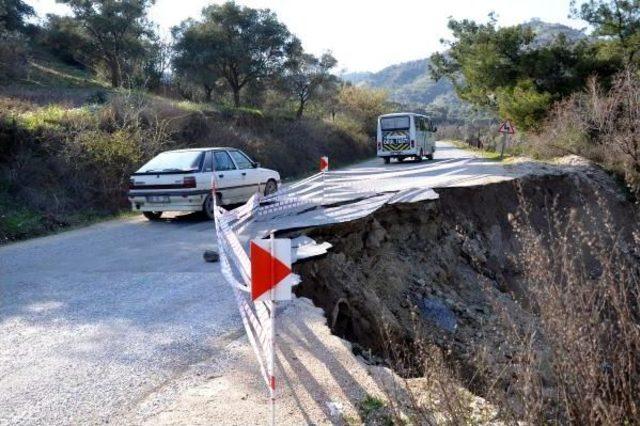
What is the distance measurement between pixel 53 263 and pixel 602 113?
61.2ft

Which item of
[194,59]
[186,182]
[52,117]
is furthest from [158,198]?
[194,59]

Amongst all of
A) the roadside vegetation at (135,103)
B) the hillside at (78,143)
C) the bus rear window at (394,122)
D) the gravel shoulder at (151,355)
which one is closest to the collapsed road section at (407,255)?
the gravel shoulder at (151,355)

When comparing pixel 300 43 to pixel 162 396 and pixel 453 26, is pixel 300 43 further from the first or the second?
pixel 162 396

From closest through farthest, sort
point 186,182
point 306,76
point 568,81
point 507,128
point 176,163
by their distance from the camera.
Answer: point 186,182 → point 176,163 → point 568,81 → point 507,128 → point 306,76

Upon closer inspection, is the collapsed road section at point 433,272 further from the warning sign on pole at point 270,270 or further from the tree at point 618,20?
the tree at point 618,20

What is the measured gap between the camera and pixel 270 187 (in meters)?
14.5

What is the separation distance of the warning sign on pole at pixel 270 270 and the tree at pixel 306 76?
110ft

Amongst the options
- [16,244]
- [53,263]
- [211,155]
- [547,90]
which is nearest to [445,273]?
[211,155]

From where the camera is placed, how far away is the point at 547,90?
1023 inches

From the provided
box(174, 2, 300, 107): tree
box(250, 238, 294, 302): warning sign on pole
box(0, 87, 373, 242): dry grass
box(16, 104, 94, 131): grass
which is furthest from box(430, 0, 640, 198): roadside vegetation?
box(250, 238, 294, 302): warning sign on pole

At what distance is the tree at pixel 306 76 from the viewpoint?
37156 millimetres

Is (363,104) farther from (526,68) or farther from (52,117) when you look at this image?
(52,117)

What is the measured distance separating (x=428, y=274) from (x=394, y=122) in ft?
63.2

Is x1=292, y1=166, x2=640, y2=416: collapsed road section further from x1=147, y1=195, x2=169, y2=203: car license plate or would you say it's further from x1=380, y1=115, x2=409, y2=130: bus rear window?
x1=380, y1=115, x2=409, y2=130: bus rear window
